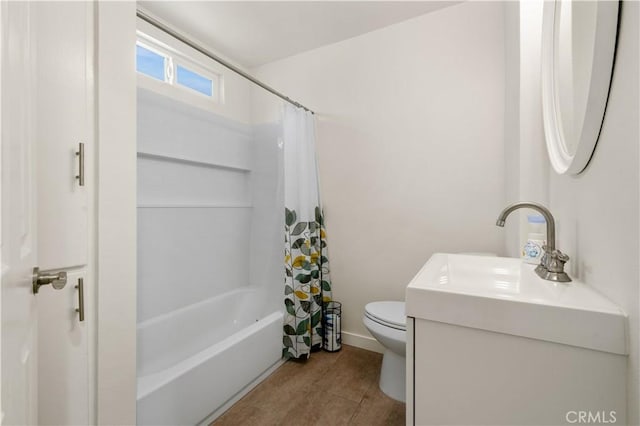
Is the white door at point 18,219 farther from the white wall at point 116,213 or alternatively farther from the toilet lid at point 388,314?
the toilet lid at point 388,314

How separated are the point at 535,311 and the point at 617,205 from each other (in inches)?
10.8

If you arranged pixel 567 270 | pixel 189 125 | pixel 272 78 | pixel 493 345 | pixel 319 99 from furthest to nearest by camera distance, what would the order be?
pixel 272 78
pixel 319 99
pixel 189 125
pixel 567 270
pixel 493 345

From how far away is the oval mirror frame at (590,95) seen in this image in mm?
558

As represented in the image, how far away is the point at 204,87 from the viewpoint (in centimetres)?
242

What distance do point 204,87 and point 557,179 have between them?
2513 millimetres

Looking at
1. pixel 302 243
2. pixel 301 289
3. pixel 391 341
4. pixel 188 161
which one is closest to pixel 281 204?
pixel 302 243

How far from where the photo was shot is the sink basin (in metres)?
0.51

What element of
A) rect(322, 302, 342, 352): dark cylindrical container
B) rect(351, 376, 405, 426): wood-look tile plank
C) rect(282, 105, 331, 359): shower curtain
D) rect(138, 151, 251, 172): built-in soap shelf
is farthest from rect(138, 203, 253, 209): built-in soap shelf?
rect(351, 376, 405, 426): wood-look tile plank

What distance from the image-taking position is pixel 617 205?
57 centimetres

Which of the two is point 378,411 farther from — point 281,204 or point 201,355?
point 281,204

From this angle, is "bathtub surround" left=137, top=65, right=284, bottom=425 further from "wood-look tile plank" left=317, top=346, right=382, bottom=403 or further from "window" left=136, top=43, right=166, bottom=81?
"wood-look tile plank" left=317, top=346, right=382, bottom=403

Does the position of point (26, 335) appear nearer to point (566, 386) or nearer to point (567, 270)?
point (566, 386)

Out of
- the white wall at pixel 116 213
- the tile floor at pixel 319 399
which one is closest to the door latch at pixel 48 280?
the white wall at pixel 116 213

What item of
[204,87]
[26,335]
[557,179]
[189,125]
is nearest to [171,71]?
[204,87]
